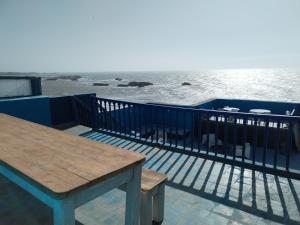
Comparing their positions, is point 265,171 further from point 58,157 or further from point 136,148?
point 58,157

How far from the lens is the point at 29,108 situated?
20.1 feet

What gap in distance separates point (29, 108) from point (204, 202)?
488 cm

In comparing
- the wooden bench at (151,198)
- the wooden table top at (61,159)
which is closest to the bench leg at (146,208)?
the wooden bench at (151,198)

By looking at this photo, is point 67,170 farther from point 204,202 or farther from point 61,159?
point 204,202

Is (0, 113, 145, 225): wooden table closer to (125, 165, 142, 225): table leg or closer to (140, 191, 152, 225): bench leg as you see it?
(125, 165, 142, 225): table leg

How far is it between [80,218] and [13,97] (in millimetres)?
4516

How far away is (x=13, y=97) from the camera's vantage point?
6.13m

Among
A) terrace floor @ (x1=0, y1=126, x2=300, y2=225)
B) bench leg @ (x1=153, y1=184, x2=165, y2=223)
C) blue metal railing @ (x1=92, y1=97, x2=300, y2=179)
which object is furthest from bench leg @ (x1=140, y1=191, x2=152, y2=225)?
blue metal railing @ (x1=92, y1=97, x2=300, y2=179)

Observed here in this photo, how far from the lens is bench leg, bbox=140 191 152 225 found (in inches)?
95.1

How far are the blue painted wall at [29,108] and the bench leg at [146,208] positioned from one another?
181 inches

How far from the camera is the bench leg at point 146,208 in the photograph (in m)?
2.42

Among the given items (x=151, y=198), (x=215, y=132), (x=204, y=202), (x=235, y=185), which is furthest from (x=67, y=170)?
(x=215, y=132)

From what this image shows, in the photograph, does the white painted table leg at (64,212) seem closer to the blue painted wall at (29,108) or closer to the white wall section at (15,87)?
the blue painted wall at (29,108)

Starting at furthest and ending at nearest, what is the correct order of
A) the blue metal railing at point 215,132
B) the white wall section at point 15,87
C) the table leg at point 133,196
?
the white wall section at point 15,87 → the blue metal railing at point 215,132 → the table leg at point 133,196
